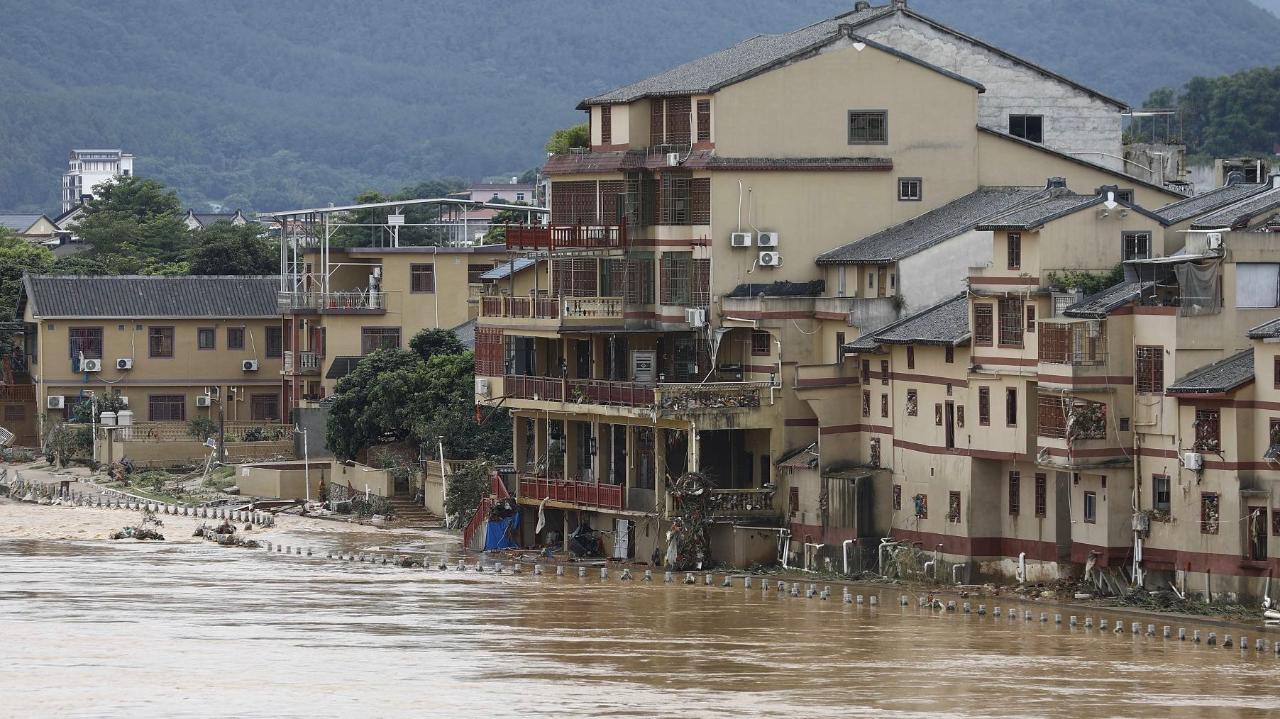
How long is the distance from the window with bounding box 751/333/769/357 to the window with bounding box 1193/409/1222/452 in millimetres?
16939

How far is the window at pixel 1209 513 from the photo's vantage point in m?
53.4

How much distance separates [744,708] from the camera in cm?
4525

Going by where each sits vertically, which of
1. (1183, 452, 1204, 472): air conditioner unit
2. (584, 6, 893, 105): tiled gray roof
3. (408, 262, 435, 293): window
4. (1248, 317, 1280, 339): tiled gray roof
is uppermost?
(584, 6, 893, 105): tiled gray roof

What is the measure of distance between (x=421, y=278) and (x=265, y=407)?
456 inches

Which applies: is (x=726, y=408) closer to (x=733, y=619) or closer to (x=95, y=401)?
(x=733, y=619)

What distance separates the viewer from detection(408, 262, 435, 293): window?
10056 cm

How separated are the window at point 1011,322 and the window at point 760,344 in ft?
34.1

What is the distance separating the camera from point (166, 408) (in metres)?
106

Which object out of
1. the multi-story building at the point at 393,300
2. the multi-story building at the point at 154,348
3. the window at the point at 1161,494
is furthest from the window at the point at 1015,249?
the multi-story building at the point at 154,348

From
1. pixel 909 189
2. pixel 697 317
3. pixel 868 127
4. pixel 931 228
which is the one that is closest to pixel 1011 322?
pixel 931 228

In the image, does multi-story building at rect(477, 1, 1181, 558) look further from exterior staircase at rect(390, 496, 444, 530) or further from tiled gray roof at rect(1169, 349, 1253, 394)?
tiled gray roof at rect(1169, 349, 1253, 394)

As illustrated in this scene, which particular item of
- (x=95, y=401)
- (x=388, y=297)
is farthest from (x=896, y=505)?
(x=95, y=401)

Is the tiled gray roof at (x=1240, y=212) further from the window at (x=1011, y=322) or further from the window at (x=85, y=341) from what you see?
the window at (x=85, y=341)

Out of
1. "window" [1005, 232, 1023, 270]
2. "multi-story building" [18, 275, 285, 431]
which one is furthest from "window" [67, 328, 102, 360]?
"window" [1005, 232, 1023, 270]
